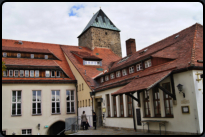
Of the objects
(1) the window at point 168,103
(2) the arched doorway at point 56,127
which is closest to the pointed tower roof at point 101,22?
(2) the arched doorway at point 56,127

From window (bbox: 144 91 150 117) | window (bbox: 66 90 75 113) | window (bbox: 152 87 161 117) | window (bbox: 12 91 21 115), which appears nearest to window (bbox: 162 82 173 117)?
window (bbox: 152 87 161 117)

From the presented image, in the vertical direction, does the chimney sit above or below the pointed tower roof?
below

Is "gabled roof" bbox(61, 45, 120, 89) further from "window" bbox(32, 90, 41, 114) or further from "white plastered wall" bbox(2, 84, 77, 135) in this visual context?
"window" bbox(32, 90, 41, 114)

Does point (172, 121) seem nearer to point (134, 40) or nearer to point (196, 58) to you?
point (196, 58)

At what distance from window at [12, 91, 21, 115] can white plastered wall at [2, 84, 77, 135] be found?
376 millimetres

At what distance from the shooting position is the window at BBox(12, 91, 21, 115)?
24609mm

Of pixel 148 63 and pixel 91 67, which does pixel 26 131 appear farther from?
pixel 148 63

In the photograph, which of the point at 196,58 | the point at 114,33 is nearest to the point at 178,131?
the point at 196,58

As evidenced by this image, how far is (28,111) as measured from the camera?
984 inches

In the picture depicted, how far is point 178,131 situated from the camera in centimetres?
1271

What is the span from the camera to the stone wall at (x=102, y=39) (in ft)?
122

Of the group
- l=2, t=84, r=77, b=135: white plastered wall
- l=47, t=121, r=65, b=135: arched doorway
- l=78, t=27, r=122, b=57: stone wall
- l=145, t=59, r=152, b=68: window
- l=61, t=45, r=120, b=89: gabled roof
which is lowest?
l=47, t=121, r=65, b=135: arched doorway

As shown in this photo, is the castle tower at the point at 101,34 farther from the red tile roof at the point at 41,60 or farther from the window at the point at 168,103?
the window at the point at 168,103

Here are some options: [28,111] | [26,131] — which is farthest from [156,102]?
[26,131]
